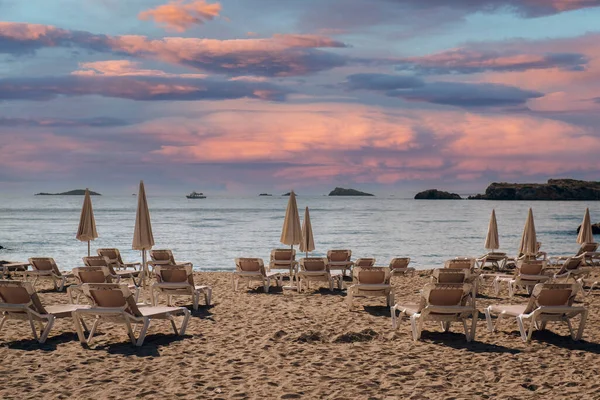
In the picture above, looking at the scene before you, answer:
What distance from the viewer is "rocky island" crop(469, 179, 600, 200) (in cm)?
16988

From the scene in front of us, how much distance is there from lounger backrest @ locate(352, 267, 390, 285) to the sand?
103cm

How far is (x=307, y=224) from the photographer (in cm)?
1494

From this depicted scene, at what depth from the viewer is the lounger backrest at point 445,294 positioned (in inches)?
322

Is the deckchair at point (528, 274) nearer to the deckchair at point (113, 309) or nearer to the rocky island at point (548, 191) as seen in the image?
the deckchair at point (113, 309)

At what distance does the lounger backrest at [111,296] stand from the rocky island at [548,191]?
172983 mm

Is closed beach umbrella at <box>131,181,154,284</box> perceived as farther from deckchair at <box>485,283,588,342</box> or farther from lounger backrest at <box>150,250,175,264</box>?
deckchair at <box>485,283,588,342</box>

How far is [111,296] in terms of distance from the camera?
7.73 meters

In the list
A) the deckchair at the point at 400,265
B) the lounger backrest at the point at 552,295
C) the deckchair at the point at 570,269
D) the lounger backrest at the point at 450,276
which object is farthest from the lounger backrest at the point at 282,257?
the lounger backrest at the point at 552,295

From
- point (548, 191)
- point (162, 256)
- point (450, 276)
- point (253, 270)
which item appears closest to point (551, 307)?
point (450, 276)

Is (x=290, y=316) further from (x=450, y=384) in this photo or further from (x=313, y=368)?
(x=450, y=384)

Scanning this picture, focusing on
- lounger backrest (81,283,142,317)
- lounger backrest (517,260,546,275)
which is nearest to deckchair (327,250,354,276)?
lounger backrest (517,260,546,275)

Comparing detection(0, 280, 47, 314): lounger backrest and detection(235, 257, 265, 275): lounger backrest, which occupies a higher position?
detection(0, 280, 47, 314): lounger backrest

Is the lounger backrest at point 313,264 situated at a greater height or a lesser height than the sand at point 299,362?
greater

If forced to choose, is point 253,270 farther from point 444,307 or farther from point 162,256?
point 444,307
